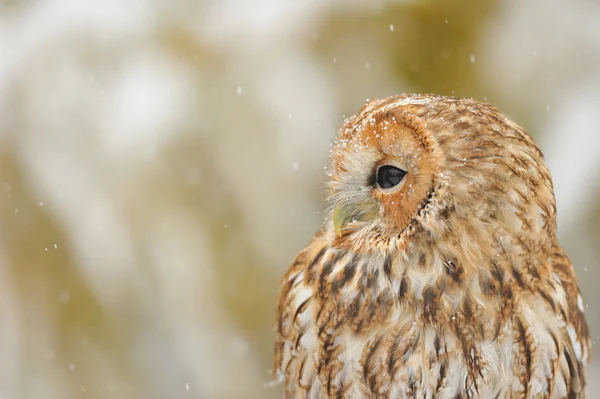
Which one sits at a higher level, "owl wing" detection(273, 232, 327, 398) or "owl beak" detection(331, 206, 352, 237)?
"owl beak" detection(331, 206, 352, 237)

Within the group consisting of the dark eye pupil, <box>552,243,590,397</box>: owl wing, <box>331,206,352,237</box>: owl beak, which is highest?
the dark eye pupil

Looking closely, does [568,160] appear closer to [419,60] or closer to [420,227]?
[419,60]

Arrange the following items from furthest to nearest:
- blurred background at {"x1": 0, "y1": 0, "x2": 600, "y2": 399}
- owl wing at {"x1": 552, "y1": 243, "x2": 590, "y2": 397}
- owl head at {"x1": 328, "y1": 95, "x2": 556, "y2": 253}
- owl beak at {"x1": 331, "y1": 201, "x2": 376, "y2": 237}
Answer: blurred background at {"x1": 0, "y1": 0, "x2": 600, "y2": 399}
owl wing at {"x1": 552, "y1": 243, "x2": 590, "y2": 397}
owl beak at {"x1": 331, "y1": 201, "x2": 376, "y2": 237}
owl head at {"x1": 328, "y1": 95, "x2": 556, "y2": 253}

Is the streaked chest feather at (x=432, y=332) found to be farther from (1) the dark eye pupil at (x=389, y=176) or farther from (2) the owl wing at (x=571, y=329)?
(1) the dark eye pupil at (x=389, y=176)

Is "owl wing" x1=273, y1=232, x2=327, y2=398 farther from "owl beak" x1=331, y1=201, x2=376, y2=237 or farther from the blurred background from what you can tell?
the blurred background

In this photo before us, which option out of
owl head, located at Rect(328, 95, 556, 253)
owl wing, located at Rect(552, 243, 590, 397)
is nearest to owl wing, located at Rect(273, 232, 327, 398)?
owl head, located at Rect(328, 95, 556, 253)

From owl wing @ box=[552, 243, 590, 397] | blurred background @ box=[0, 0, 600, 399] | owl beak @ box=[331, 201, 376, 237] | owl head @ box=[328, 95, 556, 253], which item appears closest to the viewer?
owl head @ box=[328, 95, 556, 253]

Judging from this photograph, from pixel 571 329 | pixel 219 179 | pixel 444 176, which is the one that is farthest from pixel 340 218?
pixel 219 179
